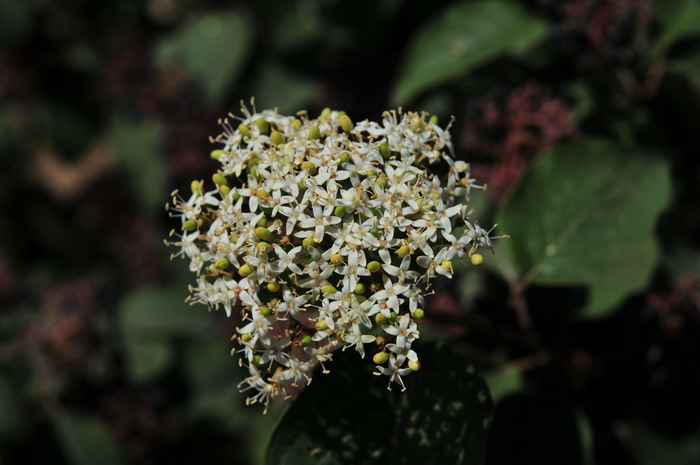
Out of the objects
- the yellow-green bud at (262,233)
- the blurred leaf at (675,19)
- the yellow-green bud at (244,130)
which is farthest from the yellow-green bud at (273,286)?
the blurred leaf at (675,19)

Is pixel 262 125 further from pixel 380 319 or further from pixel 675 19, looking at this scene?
pixel 675 19

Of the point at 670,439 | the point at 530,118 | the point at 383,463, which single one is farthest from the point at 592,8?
the point at 383,463

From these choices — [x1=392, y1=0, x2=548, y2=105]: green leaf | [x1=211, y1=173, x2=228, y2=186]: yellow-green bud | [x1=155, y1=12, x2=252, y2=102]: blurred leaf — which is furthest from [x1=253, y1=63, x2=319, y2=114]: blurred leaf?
[x1=211, y1=173, x2=228, y2=186]: yellow-green bud

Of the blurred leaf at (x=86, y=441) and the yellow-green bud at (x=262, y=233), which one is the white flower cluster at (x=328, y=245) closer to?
the yellow-green bud at (x=262, y=233)

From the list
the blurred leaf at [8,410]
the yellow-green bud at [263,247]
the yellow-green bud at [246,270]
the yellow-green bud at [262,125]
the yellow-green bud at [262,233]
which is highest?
the blurred leaf at [8,410]

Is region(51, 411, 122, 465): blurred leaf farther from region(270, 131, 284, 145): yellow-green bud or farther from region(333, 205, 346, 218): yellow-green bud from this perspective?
region(333, 205, 346, 218): yellow-green bud

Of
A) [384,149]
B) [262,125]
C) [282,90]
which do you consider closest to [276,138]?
[262,125]

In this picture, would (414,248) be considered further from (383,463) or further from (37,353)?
(37,353)
